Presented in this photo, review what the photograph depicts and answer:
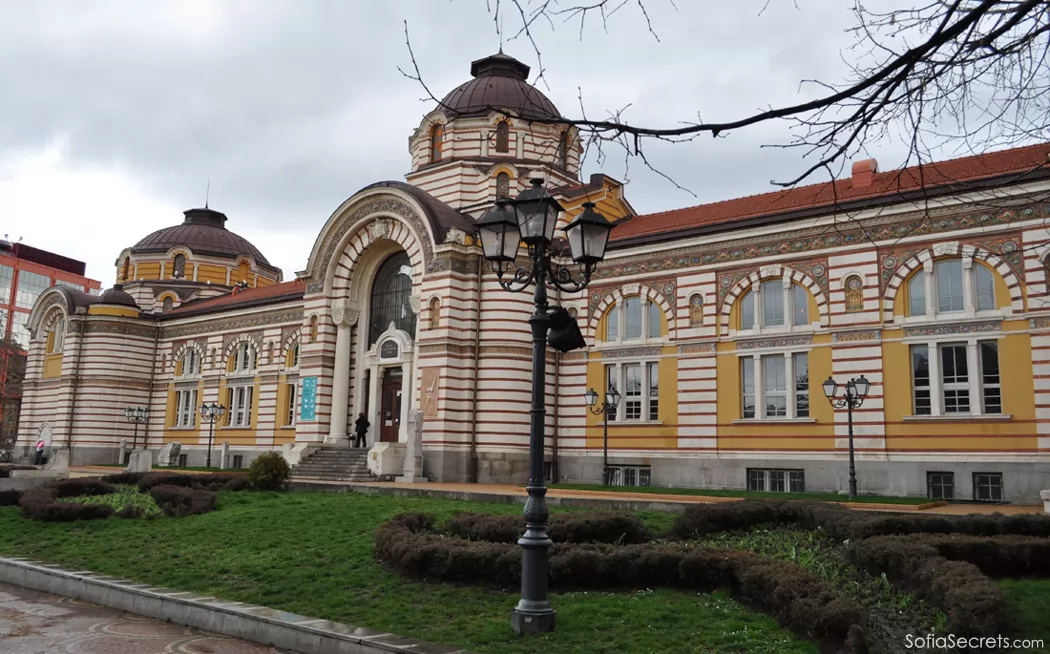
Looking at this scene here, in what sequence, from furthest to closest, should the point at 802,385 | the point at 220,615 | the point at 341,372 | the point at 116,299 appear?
the point at 116,299
the point at 341,372
the point at 802,385
the point at 220,615

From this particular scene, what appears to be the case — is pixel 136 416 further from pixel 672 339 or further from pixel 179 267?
pixel 672 339

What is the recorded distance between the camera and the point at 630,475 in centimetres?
2836

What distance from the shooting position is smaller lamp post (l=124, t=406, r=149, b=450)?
41.9 m

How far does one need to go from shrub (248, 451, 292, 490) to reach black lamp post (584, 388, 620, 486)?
937 centimetres

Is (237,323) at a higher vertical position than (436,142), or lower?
lower

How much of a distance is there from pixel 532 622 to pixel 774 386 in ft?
60.6

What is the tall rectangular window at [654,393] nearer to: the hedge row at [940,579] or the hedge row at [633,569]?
A: the hedge row at [633,569]

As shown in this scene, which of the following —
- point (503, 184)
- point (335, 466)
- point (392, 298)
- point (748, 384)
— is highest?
point (503, 184)

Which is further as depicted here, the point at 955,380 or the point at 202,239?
the point at 202,239

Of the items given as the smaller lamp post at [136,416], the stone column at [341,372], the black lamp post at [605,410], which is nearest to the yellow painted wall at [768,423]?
the black lamp post at [605,410]

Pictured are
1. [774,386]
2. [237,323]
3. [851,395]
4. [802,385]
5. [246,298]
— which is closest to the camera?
[851,395]

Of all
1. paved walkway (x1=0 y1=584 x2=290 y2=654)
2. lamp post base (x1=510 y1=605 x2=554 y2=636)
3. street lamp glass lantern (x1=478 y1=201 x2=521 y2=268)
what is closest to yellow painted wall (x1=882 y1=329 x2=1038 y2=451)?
street lamp glass lantern (x1=478 y1=201 x2=521 y2=268)

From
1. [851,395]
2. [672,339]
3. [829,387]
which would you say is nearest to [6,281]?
[672,339]

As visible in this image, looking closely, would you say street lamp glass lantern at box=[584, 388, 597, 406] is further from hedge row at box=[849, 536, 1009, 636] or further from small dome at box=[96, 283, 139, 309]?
small dome at box=[96, 283, 139, 309]
